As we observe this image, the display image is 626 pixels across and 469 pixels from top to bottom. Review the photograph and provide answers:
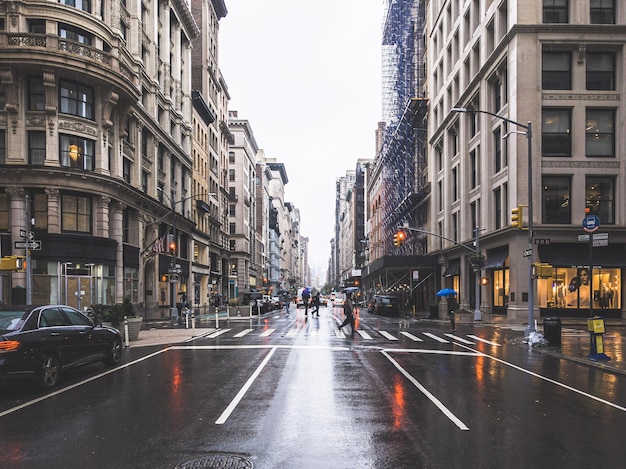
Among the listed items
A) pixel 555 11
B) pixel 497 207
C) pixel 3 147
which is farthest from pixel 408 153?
pixel 3 147

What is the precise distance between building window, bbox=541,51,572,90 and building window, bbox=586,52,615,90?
146 cm

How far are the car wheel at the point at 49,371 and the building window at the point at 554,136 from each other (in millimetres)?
32858

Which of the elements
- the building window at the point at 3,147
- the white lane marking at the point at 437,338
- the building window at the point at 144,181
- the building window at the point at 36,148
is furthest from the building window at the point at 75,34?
the white lane marking at the point at 437,338

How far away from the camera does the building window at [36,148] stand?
105ft

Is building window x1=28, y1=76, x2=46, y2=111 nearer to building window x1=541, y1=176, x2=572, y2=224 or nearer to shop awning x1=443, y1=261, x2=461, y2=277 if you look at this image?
building window x1=541, y1=176, x2=572, y2=224

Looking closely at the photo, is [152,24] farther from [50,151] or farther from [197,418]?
[197,418]

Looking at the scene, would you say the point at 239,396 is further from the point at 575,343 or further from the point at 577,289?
the point at 577,289

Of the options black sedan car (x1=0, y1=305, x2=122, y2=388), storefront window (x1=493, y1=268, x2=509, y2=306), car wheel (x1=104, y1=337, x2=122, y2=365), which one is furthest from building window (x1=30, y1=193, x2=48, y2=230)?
storefront window (x1=493, y1=268, x2=509, y2=306)

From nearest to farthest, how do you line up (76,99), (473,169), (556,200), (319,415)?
(319,415) → (76,99) → (556,200) → (473,169)

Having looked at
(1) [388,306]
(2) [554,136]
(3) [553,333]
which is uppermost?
(2) [554,136]

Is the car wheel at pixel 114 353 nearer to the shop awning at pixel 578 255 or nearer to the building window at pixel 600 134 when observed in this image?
the shop awning at pixel 578 255

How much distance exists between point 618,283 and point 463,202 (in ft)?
46.7

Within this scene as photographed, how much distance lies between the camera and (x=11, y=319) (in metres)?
10.5

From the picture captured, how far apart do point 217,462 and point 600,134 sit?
36.8 m
